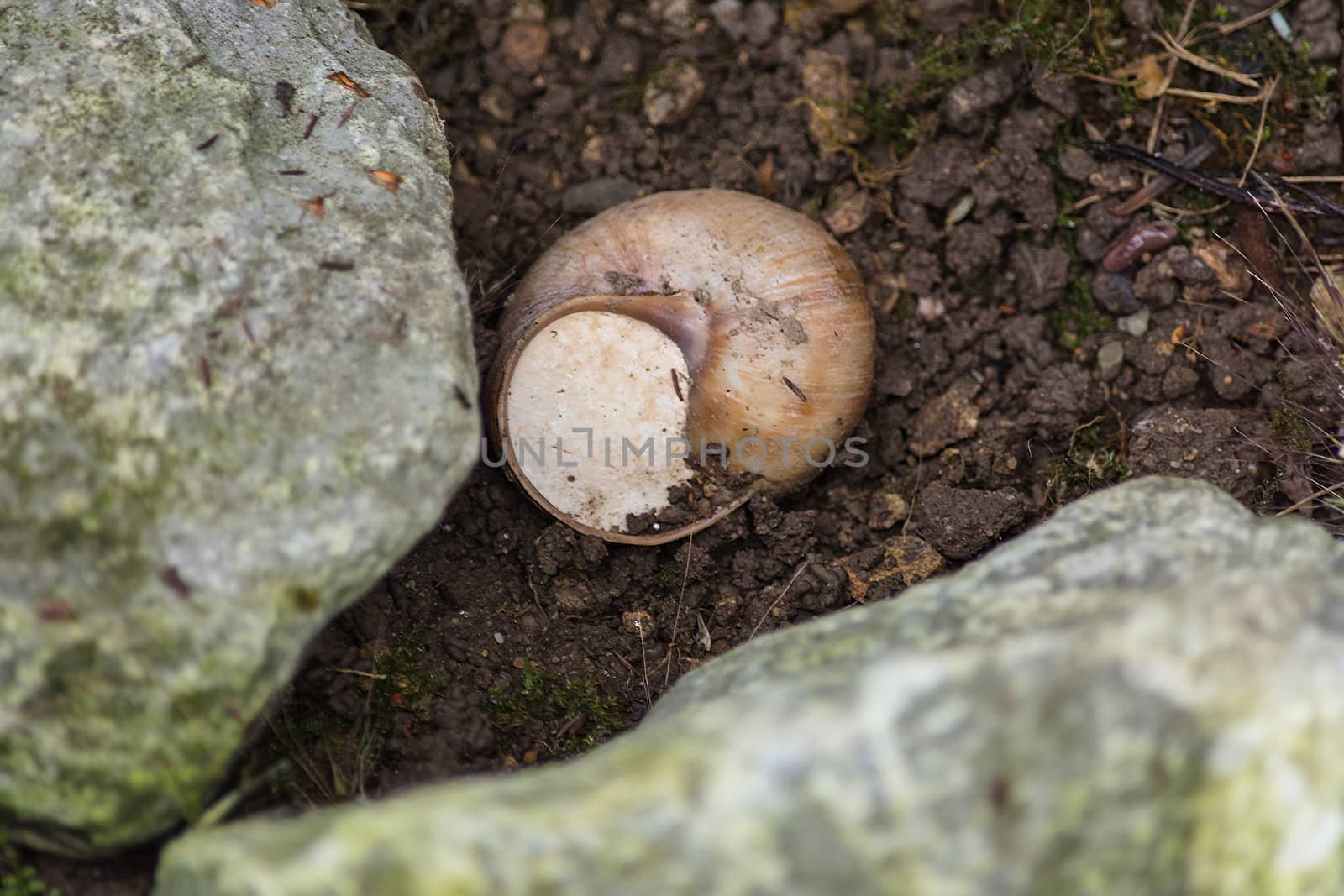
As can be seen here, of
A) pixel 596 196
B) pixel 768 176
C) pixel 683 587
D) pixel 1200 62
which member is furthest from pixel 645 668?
pixel 1200 62

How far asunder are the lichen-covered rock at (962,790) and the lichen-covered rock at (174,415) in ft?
1.31

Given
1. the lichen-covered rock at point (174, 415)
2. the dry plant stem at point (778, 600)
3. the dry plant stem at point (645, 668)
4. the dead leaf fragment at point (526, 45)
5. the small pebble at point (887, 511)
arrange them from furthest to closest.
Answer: the dead leaf fragment at point (526, 45)
the small pebble at point (887, 511)
the dry plant stem at point (778, 600)
the dry plant stem at point (645, 668)
the lichen-covered rock at point (174, 415)

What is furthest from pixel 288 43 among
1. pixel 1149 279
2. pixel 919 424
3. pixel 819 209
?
pixel 1149 279

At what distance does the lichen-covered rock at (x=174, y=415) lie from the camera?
7.57 ft

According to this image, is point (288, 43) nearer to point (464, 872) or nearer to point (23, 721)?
point (23, 721)

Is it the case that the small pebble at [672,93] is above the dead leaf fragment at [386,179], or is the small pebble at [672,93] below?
below

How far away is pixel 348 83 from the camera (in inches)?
120

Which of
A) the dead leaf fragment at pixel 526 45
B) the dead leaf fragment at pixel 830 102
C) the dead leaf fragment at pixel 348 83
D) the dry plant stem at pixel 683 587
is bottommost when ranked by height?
the dry plant stem at pixel 683 587

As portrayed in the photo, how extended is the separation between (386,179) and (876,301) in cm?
186

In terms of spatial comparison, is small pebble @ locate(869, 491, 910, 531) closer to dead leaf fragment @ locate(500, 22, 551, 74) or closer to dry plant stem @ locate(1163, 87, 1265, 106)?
dry plant stem @ locate(1163, 87, 1265, 106)

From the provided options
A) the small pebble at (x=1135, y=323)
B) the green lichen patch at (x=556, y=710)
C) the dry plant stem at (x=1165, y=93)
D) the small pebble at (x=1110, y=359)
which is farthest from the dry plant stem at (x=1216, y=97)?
the green lichen patch at (x=556, y=710)

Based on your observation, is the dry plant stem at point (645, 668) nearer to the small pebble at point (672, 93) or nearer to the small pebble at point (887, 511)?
the small pebble at point (887, 511)

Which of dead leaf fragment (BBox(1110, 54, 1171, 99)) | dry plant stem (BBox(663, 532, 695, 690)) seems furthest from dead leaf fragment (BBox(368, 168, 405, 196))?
dead leaf fragment (BBox(1110, 54, 1171, 99))

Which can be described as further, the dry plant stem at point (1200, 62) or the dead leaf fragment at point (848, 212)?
the dead leaf fragment at point (848, 212)
